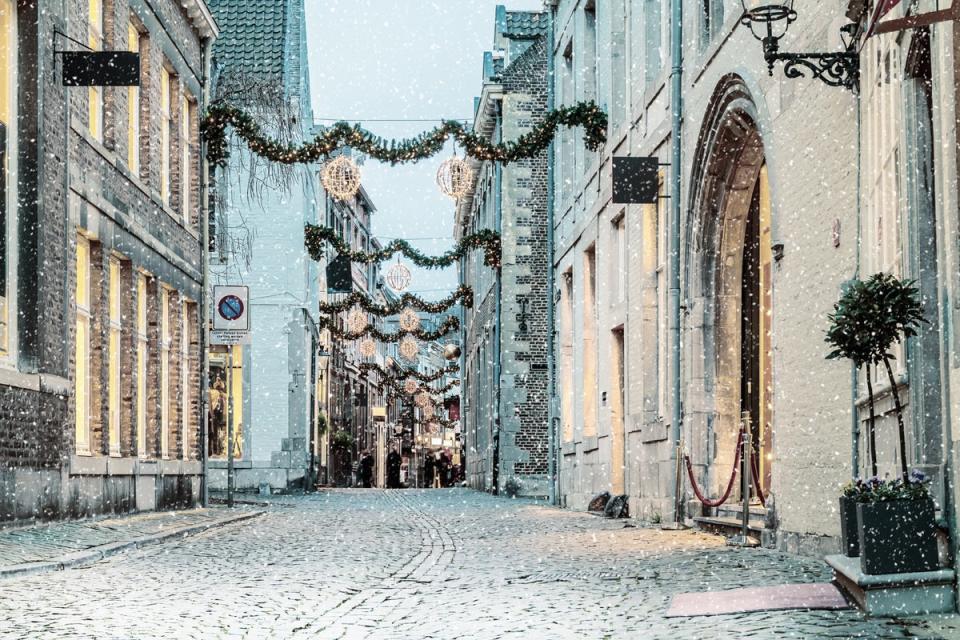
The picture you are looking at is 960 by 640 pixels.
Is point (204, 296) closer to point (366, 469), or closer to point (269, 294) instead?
point (269, 294)

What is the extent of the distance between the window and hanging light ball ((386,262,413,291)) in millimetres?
21973

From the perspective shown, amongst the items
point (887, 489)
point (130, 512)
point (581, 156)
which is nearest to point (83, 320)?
point (130, 512)

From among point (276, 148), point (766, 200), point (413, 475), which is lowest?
point (413, 475)

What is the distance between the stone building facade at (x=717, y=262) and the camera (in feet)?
33.2

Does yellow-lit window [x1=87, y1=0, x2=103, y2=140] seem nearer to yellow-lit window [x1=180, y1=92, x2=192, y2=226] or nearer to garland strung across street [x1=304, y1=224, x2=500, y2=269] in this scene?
yellow-lit window [x1=180, y1=92, x2=192, y2=226]

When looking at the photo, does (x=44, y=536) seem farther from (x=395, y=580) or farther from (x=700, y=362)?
(x=700, y=362)

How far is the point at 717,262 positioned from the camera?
14.8m

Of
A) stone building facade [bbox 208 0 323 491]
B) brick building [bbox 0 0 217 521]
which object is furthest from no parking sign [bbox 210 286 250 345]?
stone building facade [bbox 208 0 323 491]

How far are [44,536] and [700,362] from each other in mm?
6687

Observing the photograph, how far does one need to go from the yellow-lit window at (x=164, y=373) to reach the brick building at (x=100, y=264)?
5cm

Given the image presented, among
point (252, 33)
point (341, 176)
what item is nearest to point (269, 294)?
point (252, 33)

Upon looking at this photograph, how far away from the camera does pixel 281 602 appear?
793cm

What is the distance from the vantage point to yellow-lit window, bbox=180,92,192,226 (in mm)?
21172

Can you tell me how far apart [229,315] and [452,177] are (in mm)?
5495
